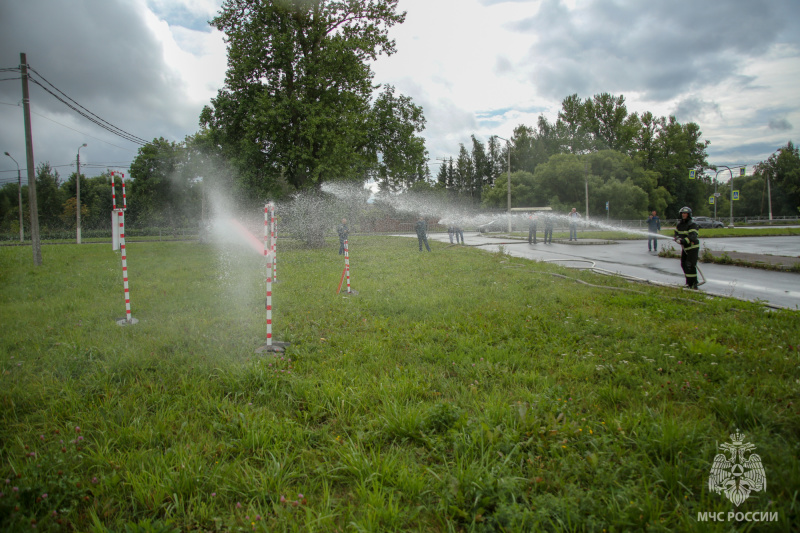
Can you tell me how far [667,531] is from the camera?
222 cm

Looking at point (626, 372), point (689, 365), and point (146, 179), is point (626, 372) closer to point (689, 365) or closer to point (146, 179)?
point (689, 365)

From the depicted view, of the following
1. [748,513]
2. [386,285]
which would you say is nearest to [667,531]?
[748,513]

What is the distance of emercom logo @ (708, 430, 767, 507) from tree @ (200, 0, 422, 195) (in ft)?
73.8

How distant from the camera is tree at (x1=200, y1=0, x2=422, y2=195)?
23.5m

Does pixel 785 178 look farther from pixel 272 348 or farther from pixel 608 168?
pixel 272 348

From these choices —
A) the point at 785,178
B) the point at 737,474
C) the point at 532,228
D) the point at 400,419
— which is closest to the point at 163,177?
the point at 532,228

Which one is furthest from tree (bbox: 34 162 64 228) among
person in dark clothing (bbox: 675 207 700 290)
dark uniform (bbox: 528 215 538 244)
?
person in dark clothing (bbox: 675 207 700 290)

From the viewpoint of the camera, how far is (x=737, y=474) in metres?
2.57

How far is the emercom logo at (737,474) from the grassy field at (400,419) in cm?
5

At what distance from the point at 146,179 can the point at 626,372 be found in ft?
183

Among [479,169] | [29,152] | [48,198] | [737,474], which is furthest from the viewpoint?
[479,169]

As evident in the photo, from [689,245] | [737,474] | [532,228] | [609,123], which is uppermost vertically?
[609,123]

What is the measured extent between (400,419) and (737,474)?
7.46ft

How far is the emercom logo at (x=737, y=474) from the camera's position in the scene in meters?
2.43
